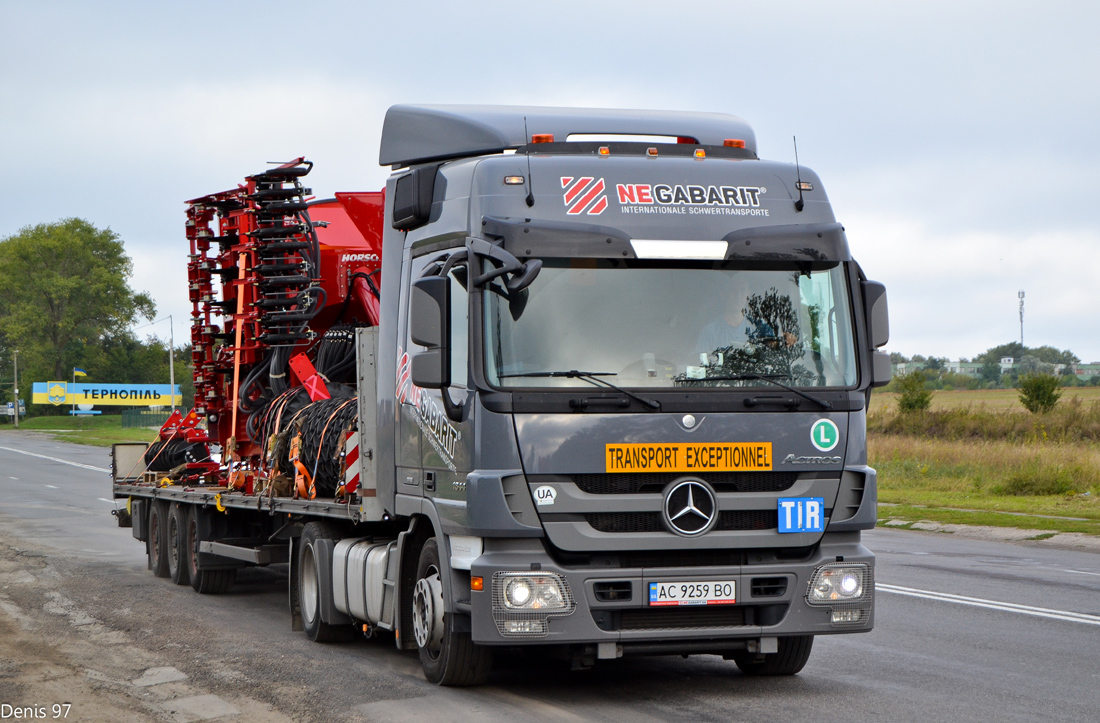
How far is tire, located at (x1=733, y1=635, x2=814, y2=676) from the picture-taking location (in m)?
7.91

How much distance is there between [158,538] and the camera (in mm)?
14859

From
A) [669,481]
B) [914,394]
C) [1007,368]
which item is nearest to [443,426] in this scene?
[669,481]

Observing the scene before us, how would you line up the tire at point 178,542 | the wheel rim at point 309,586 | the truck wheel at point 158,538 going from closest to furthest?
the wheel rim at point 309,586
the tire at point 178,542
the truck wheel at point 158,538

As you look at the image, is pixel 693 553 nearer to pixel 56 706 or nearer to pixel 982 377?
pixel 56 706

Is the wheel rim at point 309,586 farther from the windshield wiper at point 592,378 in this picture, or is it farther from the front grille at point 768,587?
the front grille at point 768,587

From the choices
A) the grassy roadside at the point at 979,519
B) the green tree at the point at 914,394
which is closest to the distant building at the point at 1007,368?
the green tree at the point at 914,394

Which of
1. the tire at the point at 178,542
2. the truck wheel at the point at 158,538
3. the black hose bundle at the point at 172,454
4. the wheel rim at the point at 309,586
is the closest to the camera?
the wheel rim at the point at 309,586

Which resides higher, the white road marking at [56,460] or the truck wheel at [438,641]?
the truck wheel at [438,641]

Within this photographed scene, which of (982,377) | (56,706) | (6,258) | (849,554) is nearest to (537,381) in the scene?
(849,554)

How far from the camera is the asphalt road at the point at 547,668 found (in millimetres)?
→ 7035

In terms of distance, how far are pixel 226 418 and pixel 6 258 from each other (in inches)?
4800

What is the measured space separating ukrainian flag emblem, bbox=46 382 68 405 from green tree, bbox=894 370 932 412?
9248 cm

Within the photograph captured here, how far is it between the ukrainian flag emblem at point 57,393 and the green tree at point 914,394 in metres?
92.5

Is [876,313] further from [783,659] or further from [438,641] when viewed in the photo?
[438,641]
